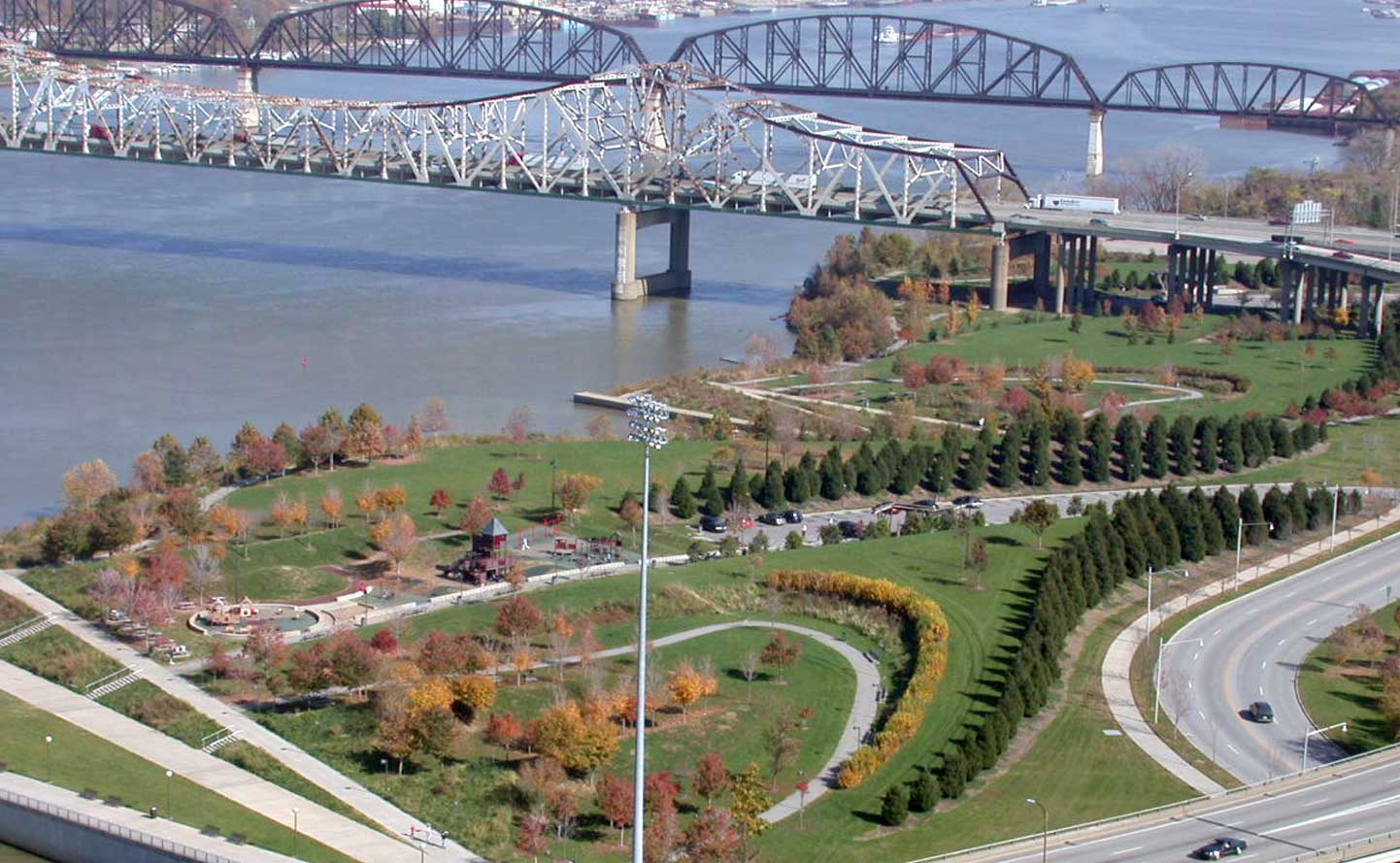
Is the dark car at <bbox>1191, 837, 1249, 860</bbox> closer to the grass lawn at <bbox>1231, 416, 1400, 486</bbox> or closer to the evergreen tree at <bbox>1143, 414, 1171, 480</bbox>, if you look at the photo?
the grass lawn at <bbox>1231, 416, 1400, 486</bbox>

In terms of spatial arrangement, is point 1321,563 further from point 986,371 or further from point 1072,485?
point 986,371

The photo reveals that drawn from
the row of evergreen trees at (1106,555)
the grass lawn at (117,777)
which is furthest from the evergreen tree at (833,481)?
the grass lawn at (117,777)

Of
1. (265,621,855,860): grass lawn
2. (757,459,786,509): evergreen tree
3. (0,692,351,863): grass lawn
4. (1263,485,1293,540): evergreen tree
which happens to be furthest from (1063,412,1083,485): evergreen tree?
(0,692,351,863): grass lawn

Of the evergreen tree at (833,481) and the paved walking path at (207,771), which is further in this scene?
the evergreen tree at (833,481)

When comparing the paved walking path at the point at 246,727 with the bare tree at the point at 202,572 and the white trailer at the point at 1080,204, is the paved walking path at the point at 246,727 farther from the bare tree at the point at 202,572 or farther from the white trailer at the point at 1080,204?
the white trailer at the point at 1080,204

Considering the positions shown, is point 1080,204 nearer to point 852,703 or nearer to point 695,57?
point 695,57

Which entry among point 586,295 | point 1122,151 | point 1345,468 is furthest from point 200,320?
point 1122,151

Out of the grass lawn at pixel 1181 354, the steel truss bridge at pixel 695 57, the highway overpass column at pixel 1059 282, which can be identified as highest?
the steel truss bridge at pixel 695 57

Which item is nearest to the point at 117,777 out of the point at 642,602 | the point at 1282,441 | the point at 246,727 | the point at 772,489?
the point at 246,727
